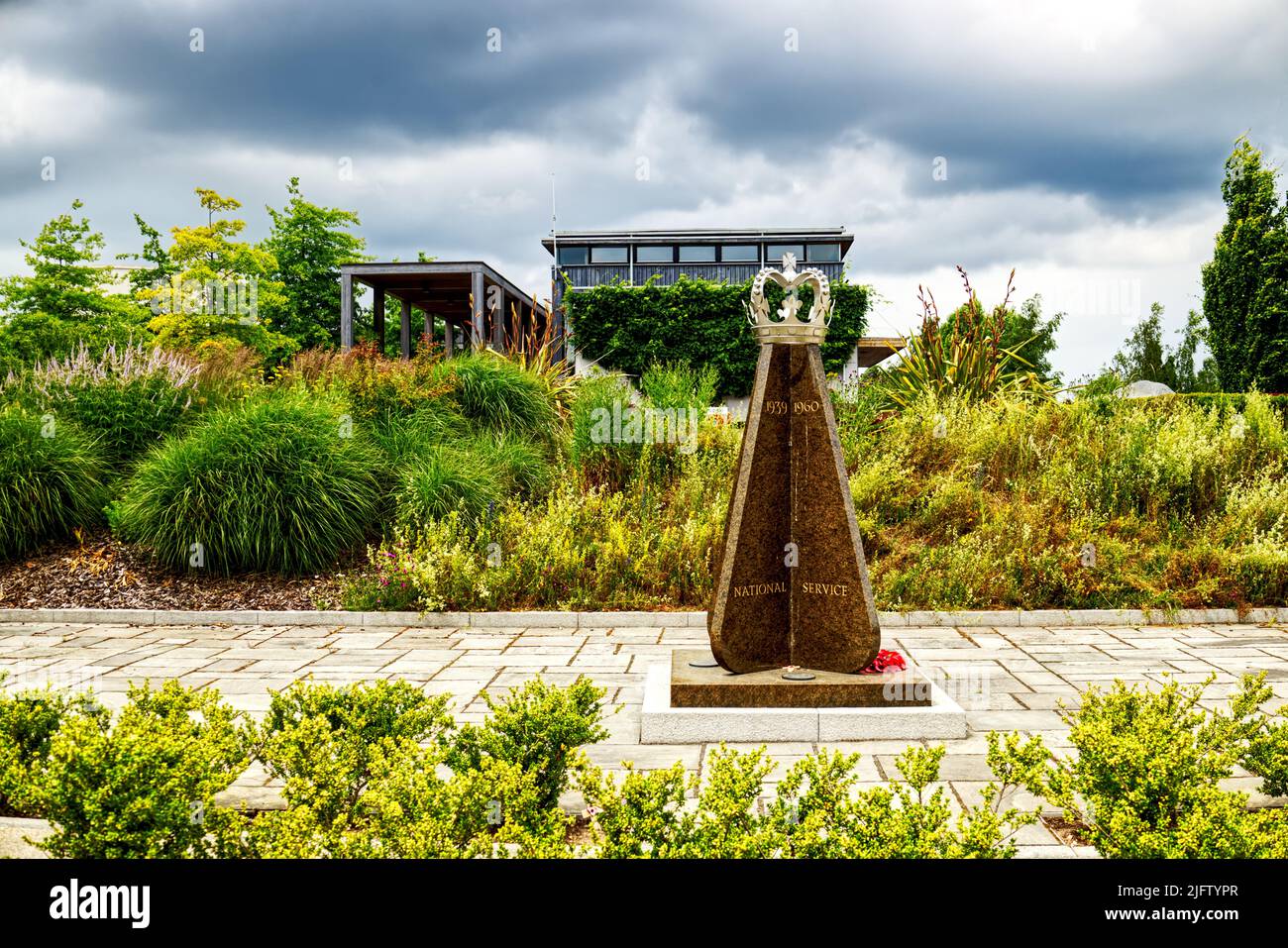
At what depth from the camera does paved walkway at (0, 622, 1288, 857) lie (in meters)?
4.39

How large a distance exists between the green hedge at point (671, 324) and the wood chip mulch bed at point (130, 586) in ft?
60.3

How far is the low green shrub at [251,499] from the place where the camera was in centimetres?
785

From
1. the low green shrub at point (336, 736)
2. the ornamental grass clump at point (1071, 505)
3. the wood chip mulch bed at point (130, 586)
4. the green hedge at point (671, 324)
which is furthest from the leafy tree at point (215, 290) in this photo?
the low green shrub at point (336, 736)

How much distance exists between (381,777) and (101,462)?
8.18 metres

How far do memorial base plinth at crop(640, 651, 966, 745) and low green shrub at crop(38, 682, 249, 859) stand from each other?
83.1 inches

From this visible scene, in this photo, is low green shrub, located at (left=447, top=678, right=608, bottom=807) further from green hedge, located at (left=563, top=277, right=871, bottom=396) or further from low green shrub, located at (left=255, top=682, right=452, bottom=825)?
green hedge, located at (left=563, top=277, right=871, bottom=396)

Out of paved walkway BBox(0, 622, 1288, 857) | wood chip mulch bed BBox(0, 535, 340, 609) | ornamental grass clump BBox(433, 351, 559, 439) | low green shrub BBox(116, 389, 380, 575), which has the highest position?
ornamental grass clump BBox(433, 351, 559, 439)

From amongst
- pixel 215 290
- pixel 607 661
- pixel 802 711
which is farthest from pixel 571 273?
pixel 802 711

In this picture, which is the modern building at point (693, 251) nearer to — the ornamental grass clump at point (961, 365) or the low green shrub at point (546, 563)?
the ornamental grass clump at point (961, 365)

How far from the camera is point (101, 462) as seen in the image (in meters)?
9.09

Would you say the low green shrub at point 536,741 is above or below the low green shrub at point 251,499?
below

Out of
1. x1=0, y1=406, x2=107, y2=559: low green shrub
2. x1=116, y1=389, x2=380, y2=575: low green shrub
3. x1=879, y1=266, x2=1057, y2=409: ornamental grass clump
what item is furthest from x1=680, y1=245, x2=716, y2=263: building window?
x1=0, y1=406, x2=107, y2=559: low green shrub

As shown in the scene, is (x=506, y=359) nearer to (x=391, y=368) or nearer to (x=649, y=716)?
(x=391, y=368)

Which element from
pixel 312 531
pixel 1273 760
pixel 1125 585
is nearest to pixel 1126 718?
pixel 1273 760
